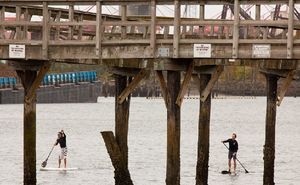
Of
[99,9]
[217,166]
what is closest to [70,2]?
[99,9]

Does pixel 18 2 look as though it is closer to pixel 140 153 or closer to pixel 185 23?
pixel 185 23

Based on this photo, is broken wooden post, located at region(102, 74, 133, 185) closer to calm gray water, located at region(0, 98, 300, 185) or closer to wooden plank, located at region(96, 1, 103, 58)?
wooden plank, located at region(96, 1, 103, 58)

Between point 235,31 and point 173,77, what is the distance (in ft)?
7.66

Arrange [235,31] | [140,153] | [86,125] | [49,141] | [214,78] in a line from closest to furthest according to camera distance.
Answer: [235,31], [214,78], [140,153], [49,141], [86,125]

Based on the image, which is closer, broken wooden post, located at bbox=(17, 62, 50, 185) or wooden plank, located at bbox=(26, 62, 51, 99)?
wooden plank, located at bbox=(26, 62, 51, 99)

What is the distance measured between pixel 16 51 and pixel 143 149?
4033 cm

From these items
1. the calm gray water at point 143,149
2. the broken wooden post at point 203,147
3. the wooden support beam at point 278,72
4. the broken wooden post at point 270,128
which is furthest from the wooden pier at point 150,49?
the calm gray water at point 143,149

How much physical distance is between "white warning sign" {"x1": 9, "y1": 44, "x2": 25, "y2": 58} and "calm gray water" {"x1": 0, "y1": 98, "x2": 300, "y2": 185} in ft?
47.1

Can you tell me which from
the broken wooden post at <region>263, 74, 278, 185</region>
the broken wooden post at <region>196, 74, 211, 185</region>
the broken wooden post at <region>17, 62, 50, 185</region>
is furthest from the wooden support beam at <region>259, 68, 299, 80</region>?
the broken wooden post at <region>17, 62, 50, 185</region>

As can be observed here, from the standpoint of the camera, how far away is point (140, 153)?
7138 centimetres

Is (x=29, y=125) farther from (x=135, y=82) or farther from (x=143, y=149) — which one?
(x=143, y=149)

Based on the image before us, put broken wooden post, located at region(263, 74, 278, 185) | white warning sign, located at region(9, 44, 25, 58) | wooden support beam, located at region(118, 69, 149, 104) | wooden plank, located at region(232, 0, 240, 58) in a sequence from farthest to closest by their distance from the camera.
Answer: broken wooden post, located at region(263, 74, 278, 185), wooden support beam, located at region(118, 69, 149, 104), white warning sign, located at region(9, 44, 25, 58), wooden plank, located at region(232, 0, 240, 58)

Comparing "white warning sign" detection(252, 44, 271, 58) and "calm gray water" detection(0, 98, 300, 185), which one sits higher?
"white warning sign" detection(252, 44, 271, 58)

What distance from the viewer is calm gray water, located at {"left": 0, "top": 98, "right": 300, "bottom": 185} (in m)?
52.8
